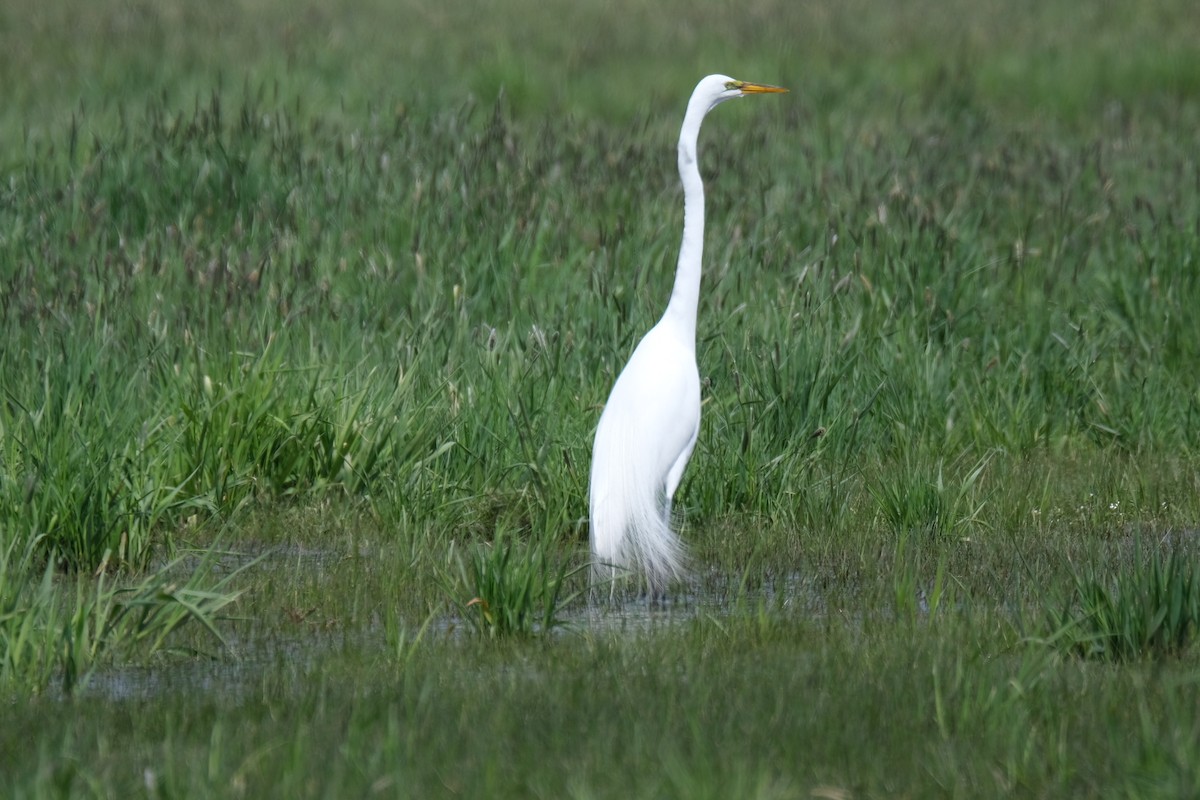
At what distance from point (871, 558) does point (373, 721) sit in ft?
6.53

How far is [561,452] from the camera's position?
17.9 feet

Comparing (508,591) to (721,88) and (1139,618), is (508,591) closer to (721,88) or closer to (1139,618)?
(1139,618)

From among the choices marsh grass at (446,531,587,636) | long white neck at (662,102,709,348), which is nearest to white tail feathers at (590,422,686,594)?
marsh grass at (446,531,587,636)

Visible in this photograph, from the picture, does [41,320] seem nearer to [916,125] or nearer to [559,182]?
[559,182]

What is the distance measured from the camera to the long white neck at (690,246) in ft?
17.5

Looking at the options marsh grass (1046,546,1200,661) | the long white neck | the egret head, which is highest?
the egret head

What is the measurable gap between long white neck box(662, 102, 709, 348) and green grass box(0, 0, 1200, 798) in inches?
20.1

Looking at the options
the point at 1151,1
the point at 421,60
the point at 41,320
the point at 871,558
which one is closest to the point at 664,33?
the point at 421,60

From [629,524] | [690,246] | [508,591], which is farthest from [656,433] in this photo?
[508,591]

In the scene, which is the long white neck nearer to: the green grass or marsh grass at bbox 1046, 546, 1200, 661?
the green grass

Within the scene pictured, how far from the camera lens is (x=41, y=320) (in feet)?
20.0

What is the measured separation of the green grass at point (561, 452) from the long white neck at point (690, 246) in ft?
1.67

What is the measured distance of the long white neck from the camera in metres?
5.34

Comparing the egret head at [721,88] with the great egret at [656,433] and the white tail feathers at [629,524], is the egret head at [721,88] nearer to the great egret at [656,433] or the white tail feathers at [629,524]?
the great egret at [656,433]
